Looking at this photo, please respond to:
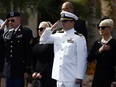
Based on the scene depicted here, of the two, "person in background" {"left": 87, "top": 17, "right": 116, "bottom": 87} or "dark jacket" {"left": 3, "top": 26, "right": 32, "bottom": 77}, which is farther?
"dark jacket" {"left": 3, "top": 26, "right": 32, "bottom": 77}

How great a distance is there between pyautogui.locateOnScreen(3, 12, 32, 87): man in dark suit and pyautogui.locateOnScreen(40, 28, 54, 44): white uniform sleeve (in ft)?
2.46

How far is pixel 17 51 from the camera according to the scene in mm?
8250

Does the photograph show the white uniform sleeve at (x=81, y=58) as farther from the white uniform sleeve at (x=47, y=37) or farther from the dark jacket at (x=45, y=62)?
the dark jacket at (x=45, y=62)

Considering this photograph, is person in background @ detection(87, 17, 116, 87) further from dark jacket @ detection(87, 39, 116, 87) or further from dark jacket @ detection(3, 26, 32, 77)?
dark jacket @ detection(3, 26, 32, 77)

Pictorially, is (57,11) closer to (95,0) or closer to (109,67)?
(95,0)

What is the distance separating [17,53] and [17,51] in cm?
4

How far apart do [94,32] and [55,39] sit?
6312 millimetres

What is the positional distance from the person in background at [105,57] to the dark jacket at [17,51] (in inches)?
58.5

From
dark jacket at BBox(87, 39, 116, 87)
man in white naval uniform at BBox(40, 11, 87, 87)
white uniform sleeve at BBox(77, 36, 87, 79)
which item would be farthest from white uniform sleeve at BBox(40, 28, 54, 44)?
dark jacket at BBox(87, 39, 116, 87)

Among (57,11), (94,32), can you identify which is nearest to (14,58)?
(94,32)

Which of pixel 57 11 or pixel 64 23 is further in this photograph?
pixel 57 11

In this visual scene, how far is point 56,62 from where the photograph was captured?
7.40 m

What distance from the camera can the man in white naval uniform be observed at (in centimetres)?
721

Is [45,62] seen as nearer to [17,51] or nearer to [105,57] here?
[17,51]
